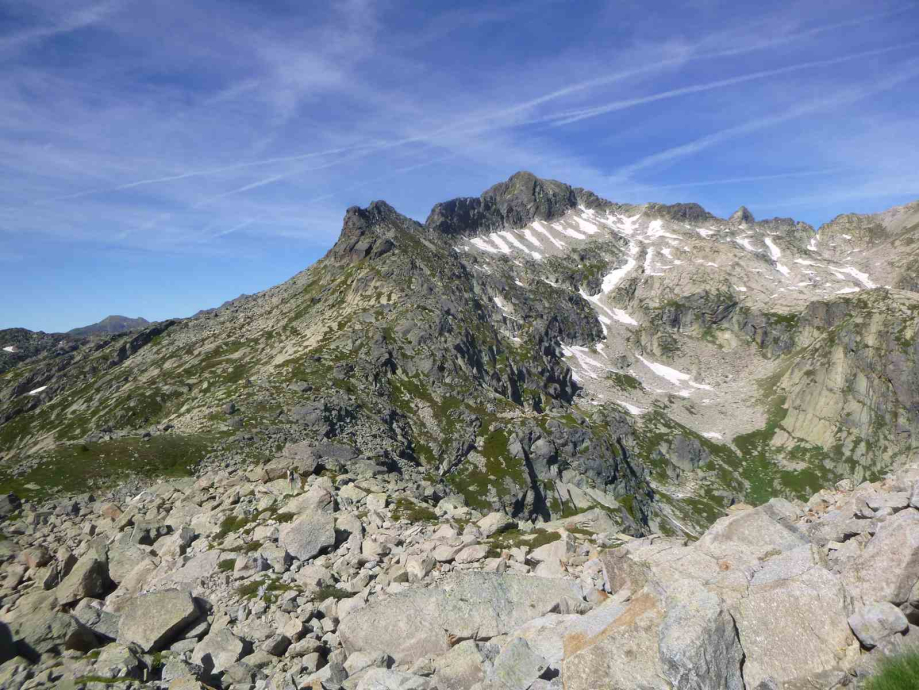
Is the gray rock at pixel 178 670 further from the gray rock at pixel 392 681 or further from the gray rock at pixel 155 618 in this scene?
the gray rock at pixel 392 681

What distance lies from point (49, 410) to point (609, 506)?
196016 millimetres

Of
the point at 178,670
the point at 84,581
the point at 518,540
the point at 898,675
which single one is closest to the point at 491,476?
the point at 518,540

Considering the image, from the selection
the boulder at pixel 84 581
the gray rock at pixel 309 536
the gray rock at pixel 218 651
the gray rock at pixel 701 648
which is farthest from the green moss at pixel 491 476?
the gray rock at pixel 701 648

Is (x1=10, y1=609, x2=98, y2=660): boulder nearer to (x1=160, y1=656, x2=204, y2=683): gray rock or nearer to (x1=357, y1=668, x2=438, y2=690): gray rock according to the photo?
(x1=160, y1=656, x2=204, y2=683): gray rock

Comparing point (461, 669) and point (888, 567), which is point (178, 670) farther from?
point (888, 567)

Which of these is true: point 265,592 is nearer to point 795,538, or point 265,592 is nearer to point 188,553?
point 188,553

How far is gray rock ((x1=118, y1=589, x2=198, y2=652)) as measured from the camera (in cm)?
1565

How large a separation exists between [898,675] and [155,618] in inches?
763

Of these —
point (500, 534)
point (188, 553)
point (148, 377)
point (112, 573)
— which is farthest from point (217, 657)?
point (148, 377)

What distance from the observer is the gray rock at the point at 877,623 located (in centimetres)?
1018

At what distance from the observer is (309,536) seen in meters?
21.4

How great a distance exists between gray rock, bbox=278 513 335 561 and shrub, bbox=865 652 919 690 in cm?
1814

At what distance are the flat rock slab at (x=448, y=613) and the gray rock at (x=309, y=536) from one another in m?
5.69

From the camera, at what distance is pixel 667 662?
10.8 metres
